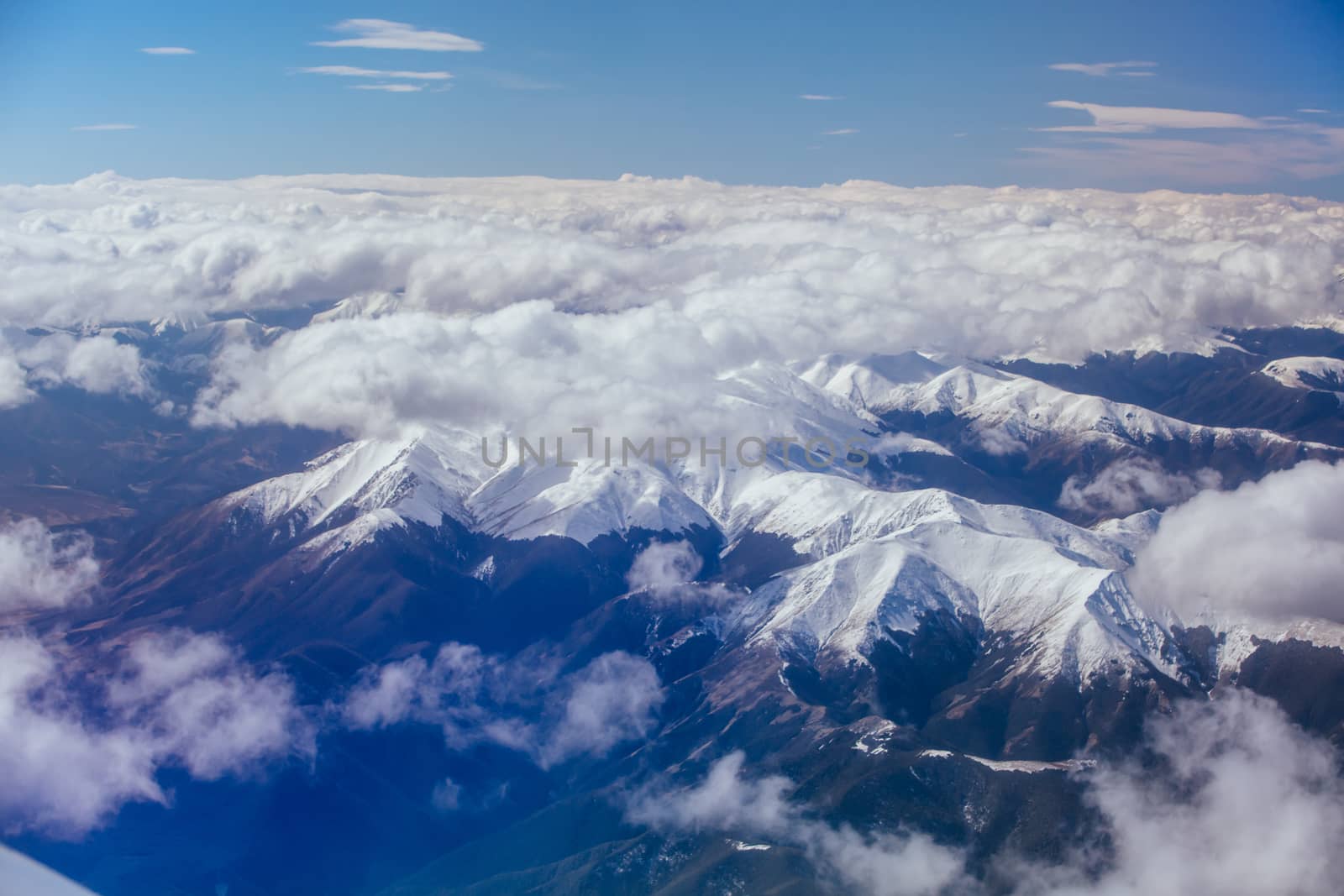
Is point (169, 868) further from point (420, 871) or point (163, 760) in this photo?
point (420, 871)

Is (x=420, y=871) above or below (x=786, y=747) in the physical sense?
below

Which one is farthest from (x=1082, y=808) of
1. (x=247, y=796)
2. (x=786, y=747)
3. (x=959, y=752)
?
(x=247, y=796)

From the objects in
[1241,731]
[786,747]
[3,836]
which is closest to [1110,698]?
[1241,731]

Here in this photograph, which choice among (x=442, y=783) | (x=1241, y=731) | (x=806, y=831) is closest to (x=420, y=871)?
(x=442, y=783)

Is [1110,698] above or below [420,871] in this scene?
above

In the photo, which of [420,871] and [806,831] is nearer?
[806,831]

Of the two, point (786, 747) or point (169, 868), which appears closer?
point (169, 868)

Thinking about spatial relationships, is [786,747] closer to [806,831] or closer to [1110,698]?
[806,831]

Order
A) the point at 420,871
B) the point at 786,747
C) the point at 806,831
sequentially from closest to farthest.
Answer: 1. the point at 806,831
2. the point at 420,871
3. the point at 786,747

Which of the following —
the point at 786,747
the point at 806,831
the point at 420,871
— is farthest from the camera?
the point at 786,747
